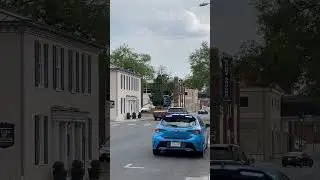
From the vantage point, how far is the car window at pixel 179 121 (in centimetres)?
520

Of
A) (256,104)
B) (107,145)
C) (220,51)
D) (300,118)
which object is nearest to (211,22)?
(220,51)

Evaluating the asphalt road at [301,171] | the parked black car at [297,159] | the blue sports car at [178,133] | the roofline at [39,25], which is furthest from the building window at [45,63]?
the parked black car at [297,159]

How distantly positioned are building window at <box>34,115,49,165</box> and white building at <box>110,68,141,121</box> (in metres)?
0.76

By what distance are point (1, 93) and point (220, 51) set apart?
2101mm

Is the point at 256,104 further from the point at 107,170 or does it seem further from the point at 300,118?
the point at 107,170

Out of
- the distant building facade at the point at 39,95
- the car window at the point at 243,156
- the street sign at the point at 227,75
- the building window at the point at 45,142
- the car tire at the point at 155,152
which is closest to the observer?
the distant building facade at the point at 39,95

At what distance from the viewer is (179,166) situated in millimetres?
5215

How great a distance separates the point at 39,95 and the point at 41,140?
441 mm

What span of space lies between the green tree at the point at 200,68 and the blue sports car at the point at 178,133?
1.09ft

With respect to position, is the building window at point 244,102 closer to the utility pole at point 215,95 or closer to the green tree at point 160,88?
the utility pole at point 215,95

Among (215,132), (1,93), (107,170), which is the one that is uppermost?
(1,93)

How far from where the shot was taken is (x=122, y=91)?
209 inches

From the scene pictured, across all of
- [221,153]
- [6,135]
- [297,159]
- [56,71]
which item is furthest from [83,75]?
[297,159]

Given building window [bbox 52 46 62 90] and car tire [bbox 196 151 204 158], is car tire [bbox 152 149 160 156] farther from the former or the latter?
building window [bbox 52 46 62 90]
